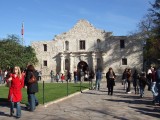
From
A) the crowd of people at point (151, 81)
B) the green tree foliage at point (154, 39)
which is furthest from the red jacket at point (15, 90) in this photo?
the green tree foliage at point (154, 39)

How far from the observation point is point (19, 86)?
11.1 metres

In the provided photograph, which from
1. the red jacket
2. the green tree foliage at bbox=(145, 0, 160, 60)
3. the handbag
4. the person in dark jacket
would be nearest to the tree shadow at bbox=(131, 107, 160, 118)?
the person in dark jacket

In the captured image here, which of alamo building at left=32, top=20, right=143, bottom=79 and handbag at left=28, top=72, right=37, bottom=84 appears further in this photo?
alamo building at left=32, top=20, right=143, bottom=79

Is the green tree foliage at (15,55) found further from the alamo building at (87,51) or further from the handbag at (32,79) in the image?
the handbag at (32,79)

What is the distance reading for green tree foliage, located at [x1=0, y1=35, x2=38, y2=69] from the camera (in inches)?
1991

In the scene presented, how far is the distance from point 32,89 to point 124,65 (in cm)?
3905

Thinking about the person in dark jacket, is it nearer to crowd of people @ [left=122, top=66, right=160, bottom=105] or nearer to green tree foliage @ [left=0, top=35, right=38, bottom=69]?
crowd of people @ [left=122, top=66, right=160, bottom=105]

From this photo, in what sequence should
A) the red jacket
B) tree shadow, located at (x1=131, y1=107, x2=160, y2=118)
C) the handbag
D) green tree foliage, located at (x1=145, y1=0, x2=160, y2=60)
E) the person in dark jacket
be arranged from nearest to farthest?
1. the red jacket
2. tree shadow, located at (x1=131, y1=107, x2=160, y2=118)
3. the person in dark jacket
4. the handbag
5. green tree foliage, located at (x1=145, y1=0, x2=160, y2=60)

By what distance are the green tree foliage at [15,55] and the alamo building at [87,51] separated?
1361mm

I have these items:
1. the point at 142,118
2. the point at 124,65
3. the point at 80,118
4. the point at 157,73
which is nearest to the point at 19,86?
the point at 80,118

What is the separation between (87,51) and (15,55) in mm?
10639

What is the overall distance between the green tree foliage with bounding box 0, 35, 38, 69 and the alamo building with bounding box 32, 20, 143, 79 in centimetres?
136

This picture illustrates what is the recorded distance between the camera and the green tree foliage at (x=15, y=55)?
50.6 metres

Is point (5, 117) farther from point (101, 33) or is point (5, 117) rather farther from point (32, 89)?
point (101, 33)
